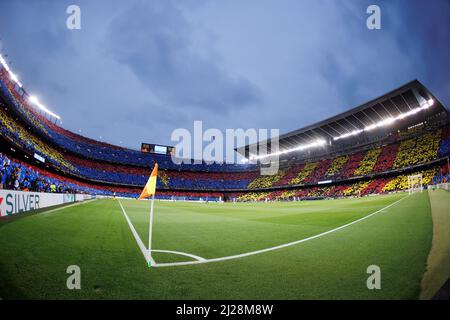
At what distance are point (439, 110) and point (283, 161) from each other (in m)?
39.5

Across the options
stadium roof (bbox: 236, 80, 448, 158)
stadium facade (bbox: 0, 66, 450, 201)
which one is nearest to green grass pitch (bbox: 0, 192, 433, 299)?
stadium facade (bbox: 0, 66, 450, 201)

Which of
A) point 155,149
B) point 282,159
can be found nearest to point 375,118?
point 282,159

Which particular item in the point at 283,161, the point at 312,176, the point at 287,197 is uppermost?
the point at 283,161

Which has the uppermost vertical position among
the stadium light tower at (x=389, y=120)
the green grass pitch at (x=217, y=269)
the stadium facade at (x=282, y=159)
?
the stadium light tower at (x=389, y=120)

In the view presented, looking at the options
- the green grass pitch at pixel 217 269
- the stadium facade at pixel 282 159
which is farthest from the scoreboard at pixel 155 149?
the green grass pitch at pixel 217 269

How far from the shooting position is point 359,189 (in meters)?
46.3

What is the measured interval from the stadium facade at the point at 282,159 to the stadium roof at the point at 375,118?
165mm

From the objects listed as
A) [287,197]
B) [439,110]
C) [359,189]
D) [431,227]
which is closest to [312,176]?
[287,197]

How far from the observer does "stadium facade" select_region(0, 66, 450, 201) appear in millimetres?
33938

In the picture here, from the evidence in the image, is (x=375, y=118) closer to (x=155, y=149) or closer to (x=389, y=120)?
(x=389, y=120)

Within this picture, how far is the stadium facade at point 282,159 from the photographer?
3394cm

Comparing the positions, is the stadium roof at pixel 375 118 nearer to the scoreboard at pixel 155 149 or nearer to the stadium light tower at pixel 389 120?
the stadium light tower at pixel 389 120

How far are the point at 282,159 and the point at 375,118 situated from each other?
1242 inches
